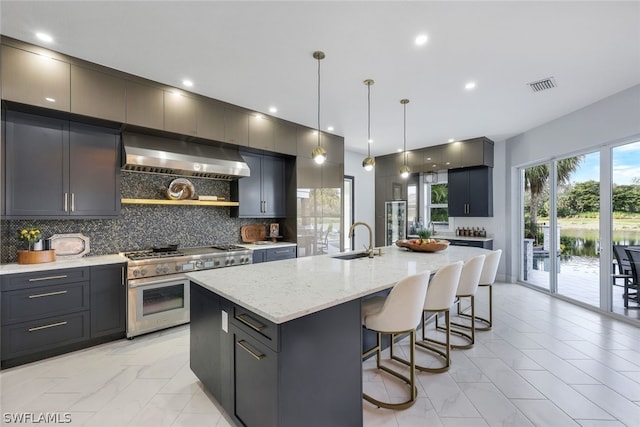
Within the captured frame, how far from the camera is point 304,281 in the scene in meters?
1.93

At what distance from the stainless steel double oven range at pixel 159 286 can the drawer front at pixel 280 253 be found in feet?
2.72

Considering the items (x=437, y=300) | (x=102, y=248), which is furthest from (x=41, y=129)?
(x=437, y=300)

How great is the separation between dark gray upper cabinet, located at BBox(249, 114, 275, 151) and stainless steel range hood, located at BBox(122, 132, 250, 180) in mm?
324

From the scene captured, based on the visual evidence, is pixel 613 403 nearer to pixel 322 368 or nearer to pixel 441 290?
pixel 441 290

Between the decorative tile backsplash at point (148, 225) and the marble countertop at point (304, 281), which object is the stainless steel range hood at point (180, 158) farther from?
the marble countertop at point (304, 281)

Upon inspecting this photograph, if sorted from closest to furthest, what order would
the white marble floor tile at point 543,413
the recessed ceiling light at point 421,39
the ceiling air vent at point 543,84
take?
the white marble floor tile at point 543,413 → the recessed ceiling light at point 421,39 → the ceiling air vent at point 543,84

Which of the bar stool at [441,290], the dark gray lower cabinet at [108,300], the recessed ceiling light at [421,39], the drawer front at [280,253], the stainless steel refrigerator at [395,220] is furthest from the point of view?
the stainless steel refrigerator at [395,220]

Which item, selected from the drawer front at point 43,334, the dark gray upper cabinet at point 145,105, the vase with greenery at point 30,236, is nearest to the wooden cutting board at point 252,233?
the dark gray upper cabinet at point 145,105

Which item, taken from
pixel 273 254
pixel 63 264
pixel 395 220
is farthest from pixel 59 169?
pixel 395 220

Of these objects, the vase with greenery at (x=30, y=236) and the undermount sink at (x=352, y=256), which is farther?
the undermount sink at (x=352, y=256)

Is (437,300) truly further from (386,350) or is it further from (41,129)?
(41,129)

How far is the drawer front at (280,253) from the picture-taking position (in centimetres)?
425

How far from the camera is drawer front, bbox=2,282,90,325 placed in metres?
2.44

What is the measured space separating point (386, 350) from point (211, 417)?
1.63 meters
